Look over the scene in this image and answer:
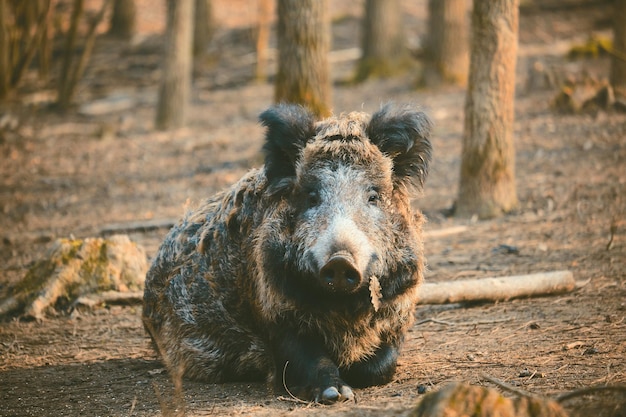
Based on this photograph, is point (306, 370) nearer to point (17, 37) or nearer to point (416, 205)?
point (416, 205)

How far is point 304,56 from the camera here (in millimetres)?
10977

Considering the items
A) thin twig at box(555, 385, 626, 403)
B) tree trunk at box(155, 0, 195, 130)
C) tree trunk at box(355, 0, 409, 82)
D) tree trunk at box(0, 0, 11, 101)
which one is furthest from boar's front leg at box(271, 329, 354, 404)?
tree trunk at box(0, 0, 11, 101)

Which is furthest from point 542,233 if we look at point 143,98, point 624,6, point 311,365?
point 143,98

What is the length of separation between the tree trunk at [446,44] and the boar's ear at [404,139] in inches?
458

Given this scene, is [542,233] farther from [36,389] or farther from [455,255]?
[36,389]

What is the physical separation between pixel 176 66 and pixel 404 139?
11456 millimetres

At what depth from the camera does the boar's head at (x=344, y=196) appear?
17.0 ft

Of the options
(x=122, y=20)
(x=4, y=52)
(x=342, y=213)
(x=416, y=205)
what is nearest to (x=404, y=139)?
(x=342, y=213)

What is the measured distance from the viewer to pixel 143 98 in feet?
69.6

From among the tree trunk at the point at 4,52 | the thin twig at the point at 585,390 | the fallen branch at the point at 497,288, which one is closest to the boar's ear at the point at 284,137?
the fallen branch at the point at 497,288

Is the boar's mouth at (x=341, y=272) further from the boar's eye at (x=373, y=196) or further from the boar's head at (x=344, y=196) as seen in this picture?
the boar's eye at (x=373, y=196)

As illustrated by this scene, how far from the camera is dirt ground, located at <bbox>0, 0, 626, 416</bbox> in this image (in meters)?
5.46

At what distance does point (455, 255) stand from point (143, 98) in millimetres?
14416

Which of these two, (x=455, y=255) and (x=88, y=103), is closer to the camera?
(x=455, y=255)
